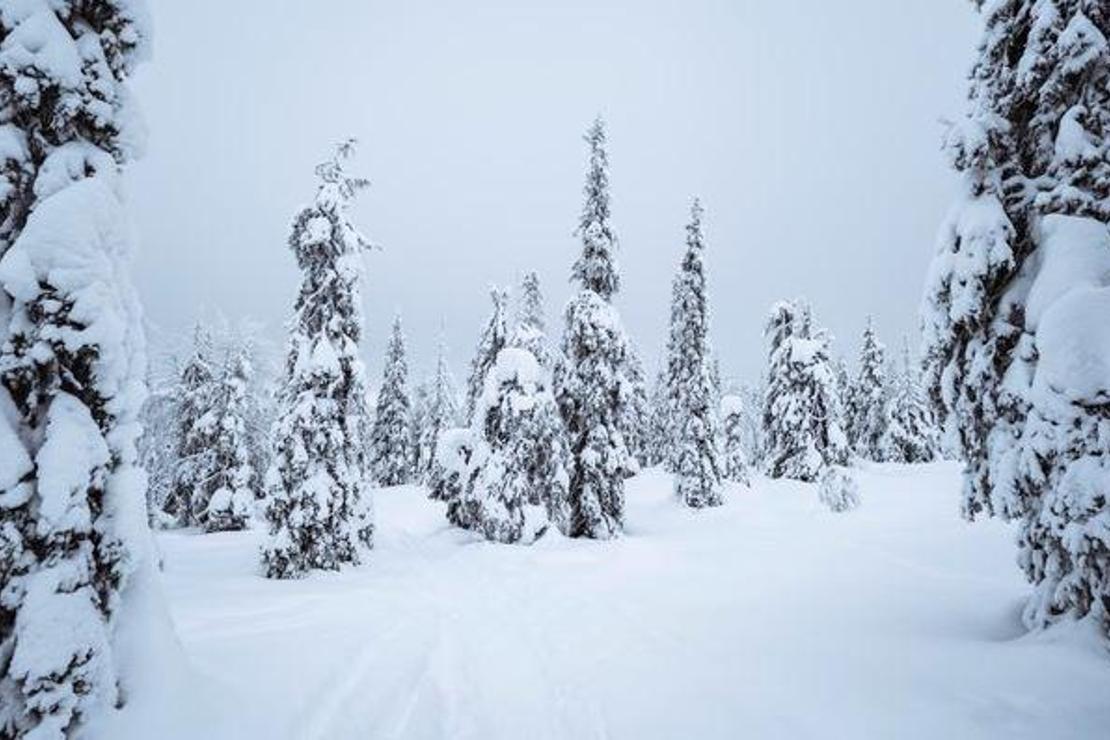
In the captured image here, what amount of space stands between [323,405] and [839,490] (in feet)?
68.1

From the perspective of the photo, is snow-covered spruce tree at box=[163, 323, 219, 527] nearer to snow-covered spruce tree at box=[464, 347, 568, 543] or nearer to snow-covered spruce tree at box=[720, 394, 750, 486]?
snow-covered spruce tree at box=[464, 347, 568, 543]

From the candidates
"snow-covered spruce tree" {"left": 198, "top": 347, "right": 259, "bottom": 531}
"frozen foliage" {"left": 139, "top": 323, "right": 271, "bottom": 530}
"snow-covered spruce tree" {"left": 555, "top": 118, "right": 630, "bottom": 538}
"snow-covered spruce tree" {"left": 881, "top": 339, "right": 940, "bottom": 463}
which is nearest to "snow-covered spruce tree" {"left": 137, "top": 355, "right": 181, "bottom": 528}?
"frozen foliage" {"left": 139, "top": 323, "right": 271, "bottom": 530}

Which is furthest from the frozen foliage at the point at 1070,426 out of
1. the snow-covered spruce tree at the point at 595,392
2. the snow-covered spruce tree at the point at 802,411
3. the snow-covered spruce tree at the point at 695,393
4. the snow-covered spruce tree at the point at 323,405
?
the snow-covered spruce tree at the point at 802,411

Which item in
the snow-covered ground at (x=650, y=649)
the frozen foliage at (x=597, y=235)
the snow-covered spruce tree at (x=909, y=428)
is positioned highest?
the frozen foliage at (x=597, y=235)

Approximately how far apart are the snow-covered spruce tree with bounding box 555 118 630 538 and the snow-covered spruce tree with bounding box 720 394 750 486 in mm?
17111

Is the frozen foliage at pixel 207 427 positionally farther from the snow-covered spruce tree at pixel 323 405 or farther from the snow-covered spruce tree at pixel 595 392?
the snow-covered spruce tree at pixel 595 392

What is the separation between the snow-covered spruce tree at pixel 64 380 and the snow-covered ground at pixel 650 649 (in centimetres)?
98

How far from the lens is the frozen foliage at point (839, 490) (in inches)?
1067

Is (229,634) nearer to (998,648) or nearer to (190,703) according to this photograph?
(190,703)

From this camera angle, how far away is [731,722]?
22.0 feet

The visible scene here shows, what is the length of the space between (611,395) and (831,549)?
32.0ft

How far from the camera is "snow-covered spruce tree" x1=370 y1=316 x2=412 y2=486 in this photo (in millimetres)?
51594

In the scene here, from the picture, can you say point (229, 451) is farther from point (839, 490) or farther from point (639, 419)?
point (639, 419)

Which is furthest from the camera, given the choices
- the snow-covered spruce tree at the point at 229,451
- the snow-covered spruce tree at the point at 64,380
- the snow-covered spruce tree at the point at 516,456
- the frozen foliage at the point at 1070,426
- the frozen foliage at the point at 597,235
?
the snow-covered spruce tree at the point at 229,451
